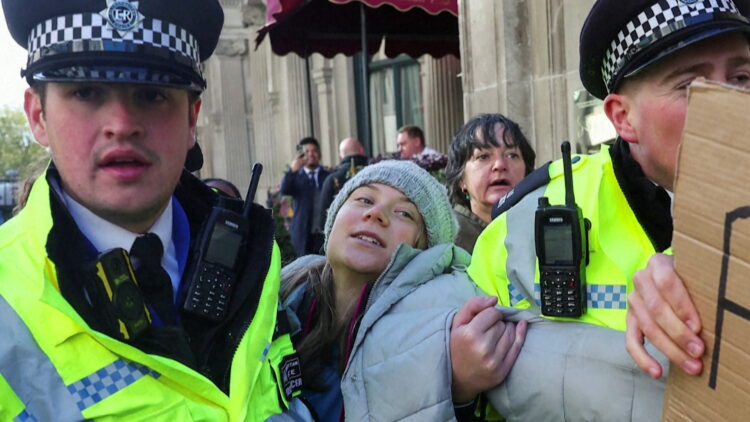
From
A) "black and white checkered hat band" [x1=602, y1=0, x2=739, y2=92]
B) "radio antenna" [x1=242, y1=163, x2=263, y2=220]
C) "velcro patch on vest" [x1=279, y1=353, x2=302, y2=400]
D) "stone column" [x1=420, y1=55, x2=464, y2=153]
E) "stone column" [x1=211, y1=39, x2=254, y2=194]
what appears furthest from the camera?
"stone column" [x1=211, y1=39, x2=254, y2=194]

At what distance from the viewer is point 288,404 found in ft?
5.97

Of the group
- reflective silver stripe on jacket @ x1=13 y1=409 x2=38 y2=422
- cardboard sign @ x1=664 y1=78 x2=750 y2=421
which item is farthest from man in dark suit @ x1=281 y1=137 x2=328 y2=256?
cardboard sign @ x1=664 y1=78 x2=750 y2=421

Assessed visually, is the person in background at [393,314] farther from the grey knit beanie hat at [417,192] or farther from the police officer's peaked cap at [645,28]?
the police officer's peaked cap at [645,28]

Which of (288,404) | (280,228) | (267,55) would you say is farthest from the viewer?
(267,55)

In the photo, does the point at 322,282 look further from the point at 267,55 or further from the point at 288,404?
the point at 267,55

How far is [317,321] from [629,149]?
0.97m

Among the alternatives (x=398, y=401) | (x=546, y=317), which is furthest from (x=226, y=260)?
(x=546, y=317)

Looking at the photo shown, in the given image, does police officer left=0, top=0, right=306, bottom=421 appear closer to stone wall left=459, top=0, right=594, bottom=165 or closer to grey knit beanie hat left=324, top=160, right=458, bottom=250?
grey knit beanie hat left=324, top=160, right=458, bottom=250

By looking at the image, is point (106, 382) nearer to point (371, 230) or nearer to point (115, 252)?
point (115, 252)

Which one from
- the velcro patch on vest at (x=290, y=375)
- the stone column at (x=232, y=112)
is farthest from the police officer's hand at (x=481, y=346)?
the stone column at (x=232, y=112)

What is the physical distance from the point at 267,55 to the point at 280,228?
22.6ft

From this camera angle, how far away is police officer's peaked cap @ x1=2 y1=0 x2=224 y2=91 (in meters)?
1.55

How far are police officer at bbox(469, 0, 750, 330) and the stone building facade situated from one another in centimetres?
310

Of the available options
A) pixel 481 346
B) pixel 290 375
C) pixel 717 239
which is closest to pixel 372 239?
pixel 290 375
